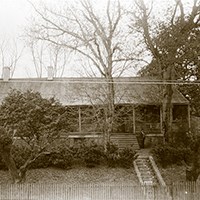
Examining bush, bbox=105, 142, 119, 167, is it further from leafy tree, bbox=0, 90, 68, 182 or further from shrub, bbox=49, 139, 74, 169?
leafy tree, bbox=0, 90, 68, 182

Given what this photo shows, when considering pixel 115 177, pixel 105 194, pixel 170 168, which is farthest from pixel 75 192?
pixel 170 168

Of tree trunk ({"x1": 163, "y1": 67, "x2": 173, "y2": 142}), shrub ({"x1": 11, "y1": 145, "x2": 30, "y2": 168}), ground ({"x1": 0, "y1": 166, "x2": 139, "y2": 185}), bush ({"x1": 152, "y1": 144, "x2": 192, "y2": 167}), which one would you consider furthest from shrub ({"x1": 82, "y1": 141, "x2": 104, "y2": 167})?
tree trunk ({"x1": 163, "y1": 67, "x2": 173, "y2": 142})

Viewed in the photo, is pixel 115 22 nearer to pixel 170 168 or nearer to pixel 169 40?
pixel 169 40

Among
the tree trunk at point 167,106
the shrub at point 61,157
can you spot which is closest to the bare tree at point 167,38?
the tree trunk at point 167,106

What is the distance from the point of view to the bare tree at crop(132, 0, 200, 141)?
95.7 feet

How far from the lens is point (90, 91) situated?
114 feet

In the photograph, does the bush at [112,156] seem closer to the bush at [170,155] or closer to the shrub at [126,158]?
the shrub at [126,158]

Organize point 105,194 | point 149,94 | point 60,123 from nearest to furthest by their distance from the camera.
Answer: point 105,194 → point 60,123 → point 149,94

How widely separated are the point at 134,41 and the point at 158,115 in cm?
754

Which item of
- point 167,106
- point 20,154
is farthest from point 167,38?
point 20,154

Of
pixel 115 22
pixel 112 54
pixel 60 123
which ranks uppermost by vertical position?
pixel 115 22

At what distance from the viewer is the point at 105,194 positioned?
2053 cm

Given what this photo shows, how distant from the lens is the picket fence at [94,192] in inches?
792

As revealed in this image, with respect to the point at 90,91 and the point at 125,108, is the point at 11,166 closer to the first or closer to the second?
the point at 90,91
